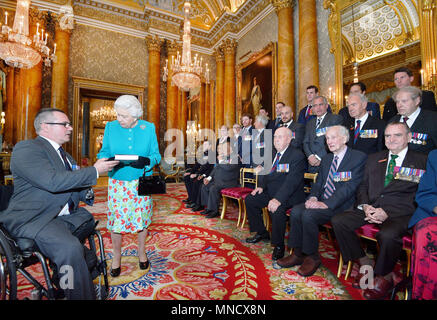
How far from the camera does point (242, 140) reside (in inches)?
199

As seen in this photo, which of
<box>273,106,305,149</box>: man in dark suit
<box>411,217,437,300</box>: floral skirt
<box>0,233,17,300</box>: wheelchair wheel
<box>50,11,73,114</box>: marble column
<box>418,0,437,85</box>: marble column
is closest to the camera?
<box>0,233,17,300</box>: wheelchair wheel

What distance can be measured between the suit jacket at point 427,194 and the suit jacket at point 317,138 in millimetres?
1629

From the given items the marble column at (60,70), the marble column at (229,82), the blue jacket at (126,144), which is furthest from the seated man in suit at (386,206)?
the marble column at (60,70)

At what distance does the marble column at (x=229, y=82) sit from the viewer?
33.0 feet

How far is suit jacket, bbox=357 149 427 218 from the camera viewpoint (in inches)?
83.4

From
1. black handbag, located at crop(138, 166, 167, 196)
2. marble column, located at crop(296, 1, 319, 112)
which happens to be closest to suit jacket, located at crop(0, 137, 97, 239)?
black handbag, located at crop(138, 166, 167, 196)

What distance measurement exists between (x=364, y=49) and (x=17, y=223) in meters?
6.63

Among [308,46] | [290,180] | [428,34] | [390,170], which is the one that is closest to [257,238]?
[290,180]

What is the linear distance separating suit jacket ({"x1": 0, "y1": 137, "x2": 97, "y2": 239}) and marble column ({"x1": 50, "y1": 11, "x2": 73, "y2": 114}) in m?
8.22

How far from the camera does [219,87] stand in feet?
A: 35.3

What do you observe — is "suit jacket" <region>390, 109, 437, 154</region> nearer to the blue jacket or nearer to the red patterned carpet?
the red patterned carpet

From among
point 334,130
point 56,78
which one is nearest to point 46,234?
point 334,130

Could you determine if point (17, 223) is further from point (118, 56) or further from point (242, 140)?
point (118, 56)

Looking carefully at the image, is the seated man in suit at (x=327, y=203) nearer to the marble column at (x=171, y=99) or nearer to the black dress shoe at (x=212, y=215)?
the black dress shoe at (x=212, y=215)
